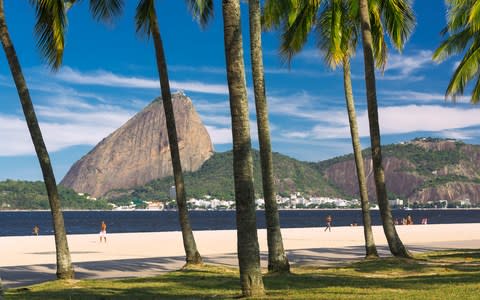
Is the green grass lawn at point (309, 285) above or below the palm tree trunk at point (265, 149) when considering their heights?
below

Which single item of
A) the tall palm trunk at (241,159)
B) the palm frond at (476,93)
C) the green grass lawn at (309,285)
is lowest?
the green grass lawn at (309,285)

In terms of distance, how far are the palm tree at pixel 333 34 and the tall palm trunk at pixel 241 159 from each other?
26.0 feet

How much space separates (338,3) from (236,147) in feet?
37.3

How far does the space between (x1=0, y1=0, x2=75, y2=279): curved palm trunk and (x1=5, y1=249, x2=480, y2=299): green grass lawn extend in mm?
810

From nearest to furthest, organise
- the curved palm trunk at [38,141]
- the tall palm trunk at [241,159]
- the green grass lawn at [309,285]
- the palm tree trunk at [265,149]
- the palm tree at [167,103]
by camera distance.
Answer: the tall palm trunk at [241,159] → the green grass lawn at [309,285] → the curved palm trunk at [38,141] → the palm tree trunk at [265,149] → the palm tree at [167,103]

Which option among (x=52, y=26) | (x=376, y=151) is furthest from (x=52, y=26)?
(x=376, y=151)

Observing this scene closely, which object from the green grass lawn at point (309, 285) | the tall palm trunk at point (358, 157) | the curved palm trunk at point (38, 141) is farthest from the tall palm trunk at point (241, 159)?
the tall palm trunk at point (358, 157)

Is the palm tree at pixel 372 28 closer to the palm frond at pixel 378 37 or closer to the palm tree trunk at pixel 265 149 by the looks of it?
the palm frond at pixel 378 37

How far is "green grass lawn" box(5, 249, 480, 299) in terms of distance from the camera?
1289cm

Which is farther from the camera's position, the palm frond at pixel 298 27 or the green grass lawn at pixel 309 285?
the palm frond at pixel 298 27

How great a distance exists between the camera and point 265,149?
1728 cm

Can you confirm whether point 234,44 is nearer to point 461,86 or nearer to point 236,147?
point 236,147

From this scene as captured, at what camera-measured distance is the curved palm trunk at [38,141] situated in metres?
16.1

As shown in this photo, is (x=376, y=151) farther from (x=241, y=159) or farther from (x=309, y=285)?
(x=241, y=159)
